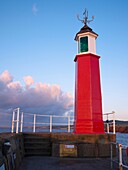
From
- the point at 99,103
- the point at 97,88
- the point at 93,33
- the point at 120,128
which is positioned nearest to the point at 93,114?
the point at 99,103

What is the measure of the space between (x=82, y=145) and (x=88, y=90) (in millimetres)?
2552

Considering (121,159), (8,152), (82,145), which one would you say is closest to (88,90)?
(82,145)

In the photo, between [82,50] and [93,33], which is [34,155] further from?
[93,33]

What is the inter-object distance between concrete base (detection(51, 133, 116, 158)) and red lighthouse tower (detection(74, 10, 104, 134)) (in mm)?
727

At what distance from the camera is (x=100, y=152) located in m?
7.78

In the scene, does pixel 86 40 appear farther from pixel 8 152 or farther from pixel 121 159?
pixel 8 152

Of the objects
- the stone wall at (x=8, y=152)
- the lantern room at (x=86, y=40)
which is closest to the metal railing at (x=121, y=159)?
the stone wall at (x=8, y=152)

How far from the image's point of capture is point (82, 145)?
7.82 m

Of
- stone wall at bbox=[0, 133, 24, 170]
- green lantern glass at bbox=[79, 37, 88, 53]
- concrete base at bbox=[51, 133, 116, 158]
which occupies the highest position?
green lantern glass at bbox=[79, 37, 88, 53]

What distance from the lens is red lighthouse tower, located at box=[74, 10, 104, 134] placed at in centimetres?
880

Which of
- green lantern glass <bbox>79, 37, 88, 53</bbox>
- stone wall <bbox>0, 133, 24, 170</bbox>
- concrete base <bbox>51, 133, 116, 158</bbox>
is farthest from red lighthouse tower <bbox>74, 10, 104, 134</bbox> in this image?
stone wall <bbox>0, 133, 24, 170</bbox>

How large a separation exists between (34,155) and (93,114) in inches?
125

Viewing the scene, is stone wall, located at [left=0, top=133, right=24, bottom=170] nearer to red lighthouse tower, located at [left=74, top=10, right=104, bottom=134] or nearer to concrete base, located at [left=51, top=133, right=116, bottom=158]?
concrete base, located at [left=51, top=133, right=116, bottom=158]

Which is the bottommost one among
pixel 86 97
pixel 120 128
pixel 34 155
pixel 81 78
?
pixel 120 128
